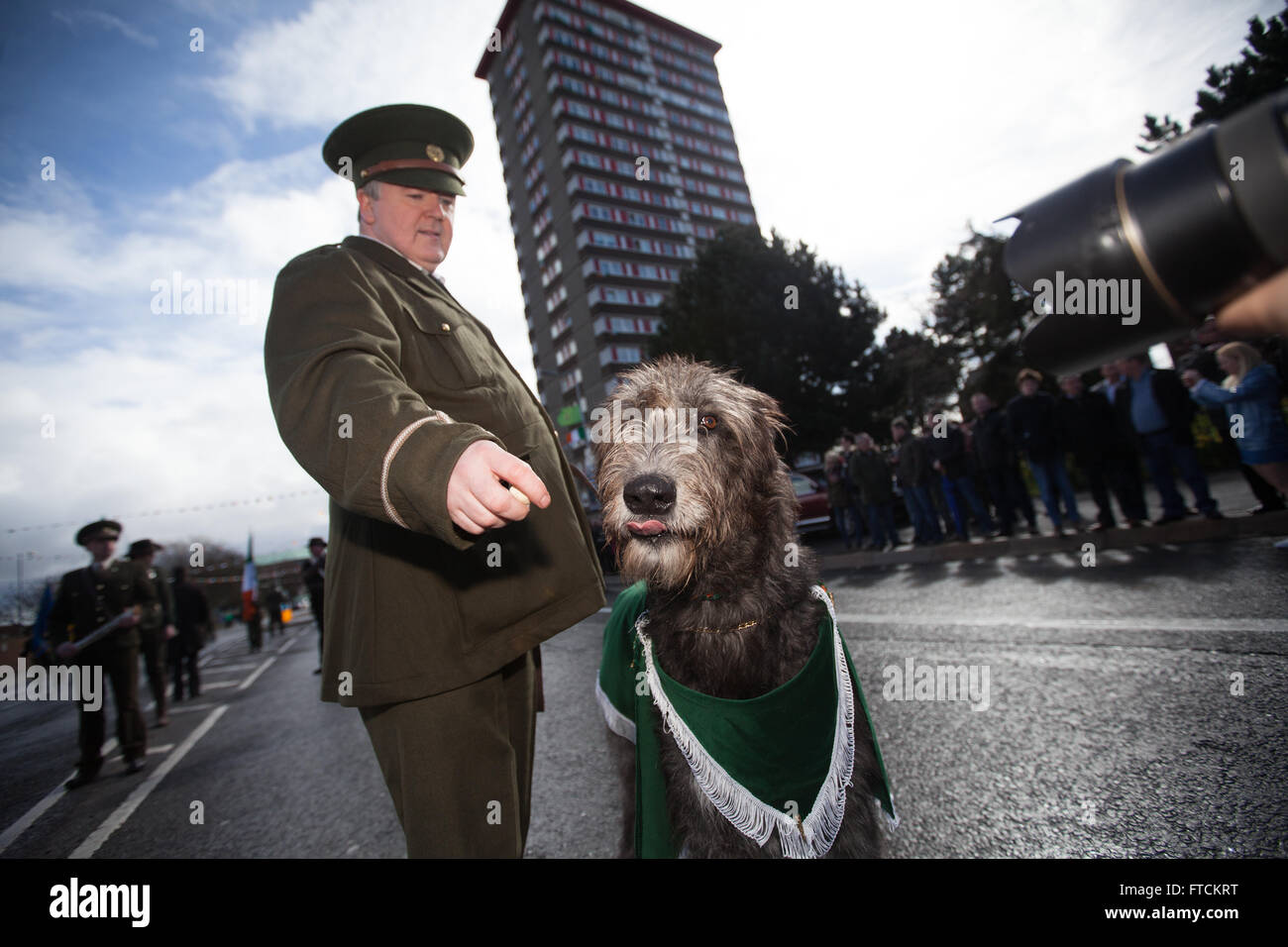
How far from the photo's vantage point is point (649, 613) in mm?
2201

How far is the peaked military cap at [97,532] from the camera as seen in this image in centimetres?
683

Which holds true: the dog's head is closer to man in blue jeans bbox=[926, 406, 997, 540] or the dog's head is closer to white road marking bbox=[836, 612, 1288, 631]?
white road marking bbox=[836, 612, 1288, 631]

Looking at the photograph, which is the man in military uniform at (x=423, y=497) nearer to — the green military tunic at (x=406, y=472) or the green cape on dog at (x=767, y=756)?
the green military tunic at (x=406, y=472)

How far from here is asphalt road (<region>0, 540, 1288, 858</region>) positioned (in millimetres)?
2297

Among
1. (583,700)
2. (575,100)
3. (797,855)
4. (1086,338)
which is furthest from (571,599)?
(575,100)

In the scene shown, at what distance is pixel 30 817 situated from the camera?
Result: 16.1ft

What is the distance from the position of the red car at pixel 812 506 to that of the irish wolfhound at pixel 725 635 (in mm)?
12800

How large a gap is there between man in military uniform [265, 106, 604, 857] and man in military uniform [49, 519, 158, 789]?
7.08 m

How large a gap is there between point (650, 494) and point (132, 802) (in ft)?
21.4

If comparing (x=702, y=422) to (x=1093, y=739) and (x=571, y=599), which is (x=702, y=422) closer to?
(x=571, y=599)

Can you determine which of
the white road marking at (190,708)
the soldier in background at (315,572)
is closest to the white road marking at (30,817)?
the white road marking at (190,708)

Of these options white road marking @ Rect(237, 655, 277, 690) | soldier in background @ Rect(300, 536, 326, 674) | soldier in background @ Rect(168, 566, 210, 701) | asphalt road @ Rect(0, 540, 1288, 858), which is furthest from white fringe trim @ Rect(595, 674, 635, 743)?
white road marking @ Rect(237, 655, 277, 690)

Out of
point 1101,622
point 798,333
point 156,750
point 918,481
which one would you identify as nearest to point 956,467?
point 918,481
